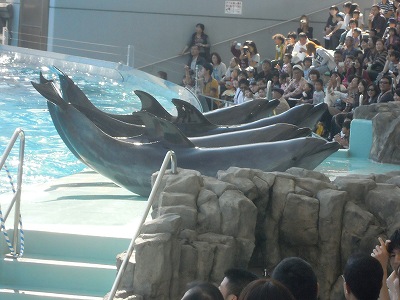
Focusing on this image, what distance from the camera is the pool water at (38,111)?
500 inches

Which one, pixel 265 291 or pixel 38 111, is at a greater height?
pixel 265 291

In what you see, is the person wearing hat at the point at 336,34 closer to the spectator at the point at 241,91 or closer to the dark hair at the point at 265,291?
the spectator at the point at 241,91

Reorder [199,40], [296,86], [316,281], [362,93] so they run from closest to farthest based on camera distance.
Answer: [316,281]
[362,93]
[296,86]
[199,40]

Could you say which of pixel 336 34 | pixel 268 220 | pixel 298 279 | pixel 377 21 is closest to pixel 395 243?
pixel 298 279

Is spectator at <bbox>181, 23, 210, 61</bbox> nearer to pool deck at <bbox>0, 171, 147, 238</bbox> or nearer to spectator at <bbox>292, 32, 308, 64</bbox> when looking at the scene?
spectator at <bbox>292, 32, 308, 64</bbox>

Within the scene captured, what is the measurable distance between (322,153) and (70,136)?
262 centimetres

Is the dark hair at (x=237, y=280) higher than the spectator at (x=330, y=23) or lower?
lower

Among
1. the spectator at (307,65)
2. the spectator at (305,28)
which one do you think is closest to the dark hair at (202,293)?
the spectator at (307,65)

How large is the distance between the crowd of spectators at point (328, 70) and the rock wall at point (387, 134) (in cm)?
111

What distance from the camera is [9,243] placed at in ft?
22.8

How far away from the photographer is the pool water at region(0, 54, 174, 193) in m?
12.7

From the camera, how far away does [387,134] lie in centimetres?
1255

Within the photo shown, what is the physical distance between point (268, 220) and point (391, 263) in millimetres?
2344

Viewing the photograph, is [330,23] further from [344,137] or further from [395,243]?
[395,243]
